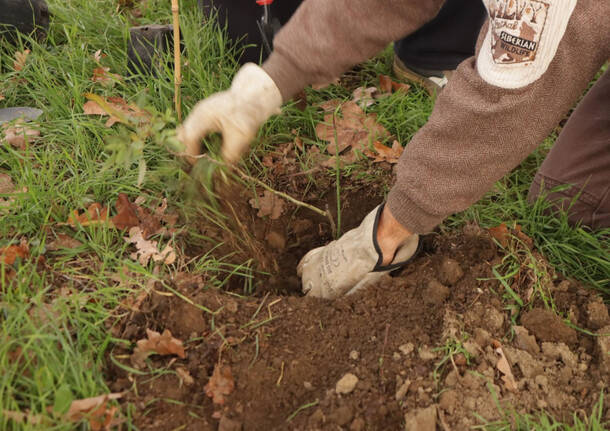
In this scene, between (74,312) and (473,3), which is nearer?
(74,312)

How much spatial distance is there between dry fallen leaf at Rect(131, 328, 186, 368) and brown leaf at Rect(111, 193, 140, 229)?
Result: 52 centimetres

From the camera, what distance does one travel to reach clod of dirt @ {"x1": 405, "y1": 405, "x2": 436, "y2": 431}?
4.42 feet

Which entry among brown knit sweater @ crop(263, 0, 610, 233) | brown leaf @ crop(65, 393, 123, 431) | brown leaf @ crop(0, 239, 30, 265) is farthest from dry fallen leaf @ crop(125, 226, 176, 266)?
brown knit sweater @ crop(263, 0, 610, 233)

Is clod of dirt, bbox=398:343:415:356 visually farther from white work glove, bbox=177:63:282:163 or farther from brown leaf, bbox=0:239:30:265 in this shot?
brown leaf, bbox=0:239:30:265

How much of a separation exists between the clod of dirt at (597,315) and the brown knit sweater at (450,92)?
1.88 ft

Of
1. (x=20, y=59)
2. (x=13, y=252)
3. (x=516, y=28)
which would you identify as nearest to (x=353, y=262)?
(x=516, y=28)

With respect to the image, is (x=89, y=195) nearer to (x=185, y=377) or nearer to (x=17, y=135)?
(x=17, y=135)

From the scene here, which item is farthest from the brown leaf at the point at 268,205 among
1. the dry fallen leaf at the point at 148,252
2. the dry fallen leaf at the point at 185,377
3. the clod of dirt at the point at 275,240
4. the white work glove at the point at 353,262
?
the dry fallen leaf at the point at 185,377

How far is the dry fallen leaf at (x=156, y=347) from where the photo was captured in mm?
1439

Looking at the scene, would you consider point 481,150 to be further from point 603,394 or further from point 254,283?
point 254,283

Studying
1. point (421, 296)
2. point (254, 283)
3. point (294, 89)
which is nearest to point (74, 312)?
point (254, 283)

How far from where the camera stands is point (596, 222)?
193 centimetres

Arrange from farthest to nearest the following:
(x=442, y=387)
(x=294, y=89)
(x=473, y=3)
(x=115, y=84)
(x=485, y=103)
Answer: (x=473, y=3) → (x=115, y=84) → (x=294, y=89) → (x=442, y=387) → (x=485, y=103)

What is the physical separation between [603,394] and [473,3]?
1906 millimetres
